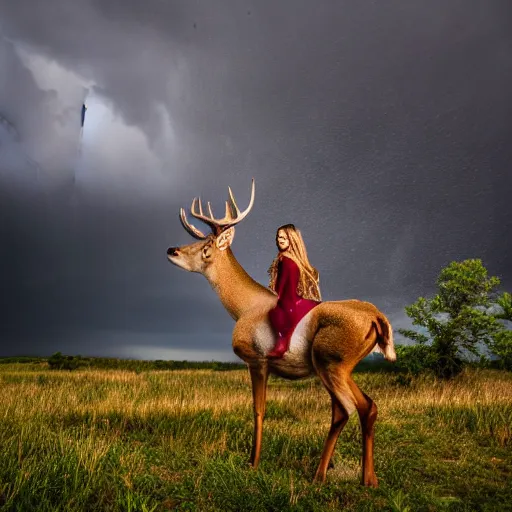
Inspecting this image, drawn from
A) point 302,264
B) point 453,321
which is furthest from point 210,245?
point 453,321

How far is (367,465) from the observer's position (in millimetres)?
5402

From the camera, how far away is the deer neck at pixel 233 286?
6168mm

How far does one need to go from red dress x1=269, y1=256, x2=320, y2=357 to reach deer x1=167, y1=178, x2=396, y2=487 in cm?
8

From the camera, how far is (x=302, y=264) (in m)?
5.98

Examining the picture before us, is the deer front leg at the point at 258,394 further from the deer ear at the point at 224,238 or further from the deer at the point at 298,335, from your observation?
the deer ear at the point at 224,238

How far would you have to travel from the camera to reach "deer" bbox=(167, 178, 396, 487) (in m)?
5.29

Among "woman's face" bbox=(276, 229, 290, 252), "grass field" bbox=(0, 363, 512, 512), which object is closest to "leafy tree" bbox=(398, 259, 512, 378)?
"grass field" bbox=(0, 363, 512, 512)

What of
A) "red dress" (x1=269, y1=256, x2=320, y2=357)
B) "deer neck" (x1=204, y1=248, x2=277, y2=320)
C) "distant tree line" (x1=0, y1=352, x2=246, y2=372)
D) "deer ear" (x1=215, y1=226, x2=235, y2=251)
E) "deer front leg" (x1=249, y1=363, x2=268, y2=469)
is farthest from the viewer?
"distant tree line" (x1=0, y1=352, x2=246, y2=372)

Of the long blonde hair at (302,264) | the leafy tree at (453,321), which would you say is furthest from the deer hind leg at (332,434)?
the leafy tree at (453,321)

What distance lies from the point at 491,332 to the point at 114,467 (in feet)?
45.8

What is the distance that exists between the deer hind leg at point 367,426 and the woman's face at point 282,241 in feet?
5.52

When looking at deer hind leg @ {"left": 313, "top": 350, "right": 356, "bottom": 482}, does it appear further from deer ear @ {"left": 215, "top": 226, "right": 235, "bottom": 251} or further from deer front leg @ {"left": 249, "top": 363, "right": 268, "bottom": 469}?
deer ear @ {"left": 215, "top": 226, "right": 235, "bottom": 251}

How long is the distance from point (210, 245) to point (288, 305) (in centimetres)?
135

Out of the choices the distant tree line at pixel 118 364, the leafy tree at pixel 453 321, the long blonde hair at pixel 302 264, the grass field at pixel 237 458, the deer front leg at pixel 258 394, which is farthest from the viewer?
the distant tree line at pixel 118 364
